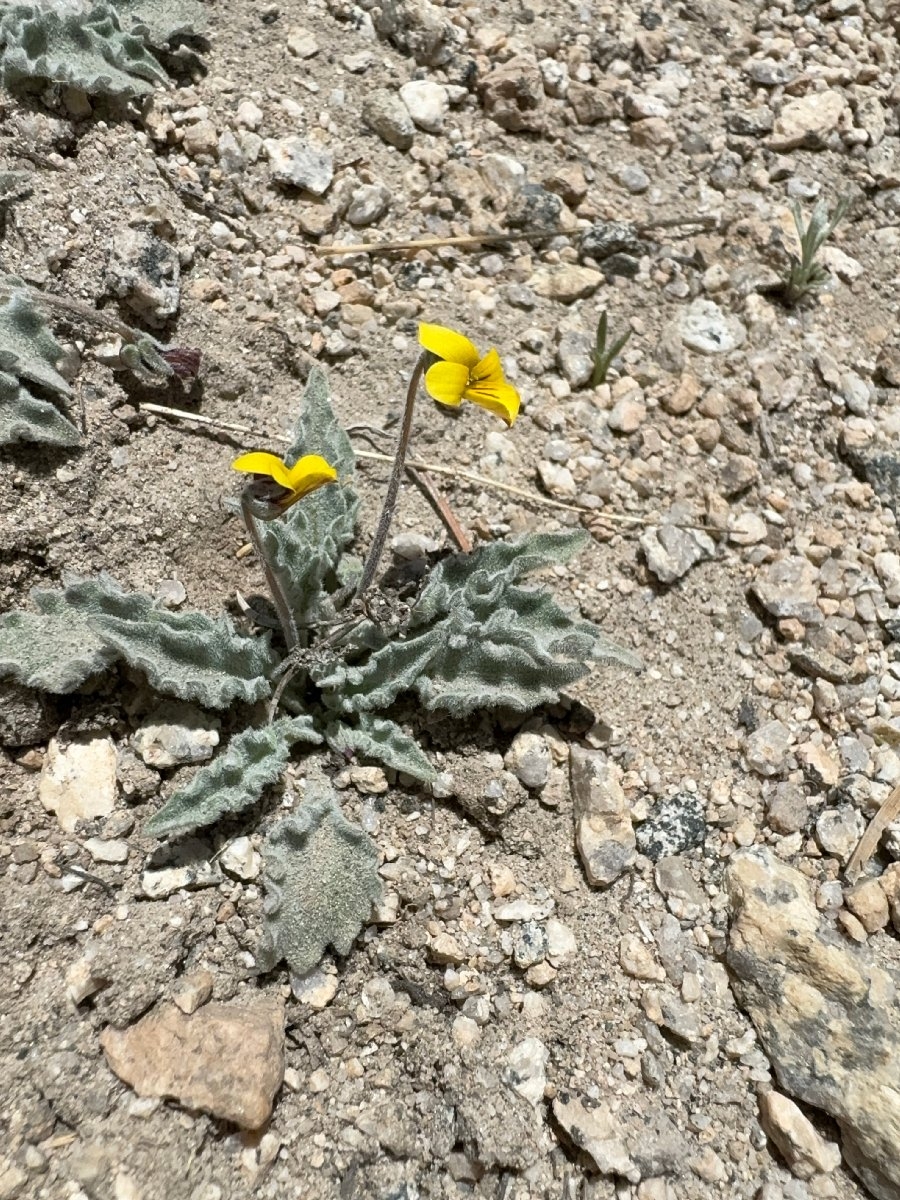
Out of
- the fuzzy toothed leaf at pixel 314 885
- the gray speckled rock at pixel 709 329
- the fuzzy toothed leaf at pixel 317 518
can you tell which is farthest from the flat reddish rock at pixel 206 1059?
the gray speckled rock at pixel 709 329

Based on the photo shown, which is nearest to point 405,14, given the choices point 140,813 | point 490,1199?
point 140,813

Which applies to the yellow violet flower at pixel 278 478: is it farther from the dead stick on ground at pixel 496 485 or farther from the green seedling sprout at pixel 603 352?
the green seedling sprout at pixel 603 352

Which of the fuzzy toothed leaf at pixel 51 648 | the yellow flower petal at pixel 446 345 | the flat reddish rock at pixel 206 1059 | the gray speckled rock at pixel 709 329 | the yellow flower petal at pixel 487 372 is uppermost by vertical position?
the yellow flower petal at pixel 446 345

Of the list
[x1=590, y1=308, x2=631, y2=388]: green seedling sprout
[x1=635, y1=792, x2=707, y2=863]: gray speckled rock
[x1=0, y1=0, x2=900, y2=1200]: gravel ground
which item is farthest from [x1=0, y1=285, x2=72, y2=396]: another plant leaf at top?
[x1=635, y1=792, x2=707, y2=863]: gray speckled rock

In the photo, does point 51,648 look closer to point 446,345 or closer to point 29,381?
point 29,381

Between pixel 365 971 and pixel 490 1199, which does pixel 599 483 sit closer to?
pixel 365 971

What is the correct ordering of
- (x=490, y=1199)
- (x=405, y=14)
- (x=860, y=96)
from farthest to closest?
(x=860, y=96)
(x=405, y=14)
(x=490, y=1199)
